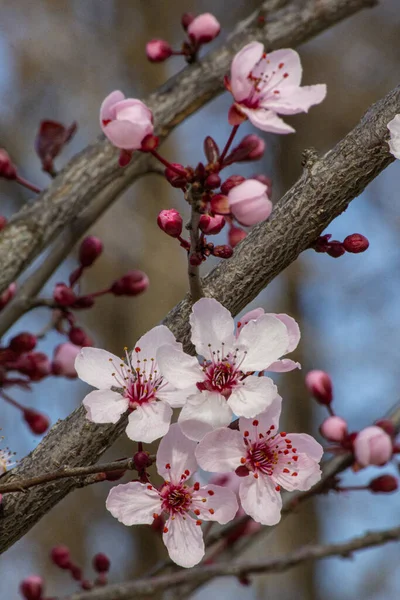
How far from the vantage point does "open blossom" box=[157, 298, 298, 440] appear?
1.15 m

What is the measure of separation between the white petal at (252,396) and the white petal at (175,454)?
4.5 inches

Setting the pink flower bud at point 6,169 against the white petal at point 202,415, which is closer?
the white petal at point 202,415

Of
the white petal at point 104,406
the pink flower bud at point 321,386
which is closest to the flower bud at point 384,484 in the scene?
the pink flower bud at point 321,386

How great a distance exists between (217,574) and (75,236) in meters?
1.06

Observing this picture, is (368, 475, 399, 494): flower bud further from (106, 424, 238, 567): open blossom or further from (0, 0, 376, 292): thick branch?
(0, 0, 376, 292): thick branch

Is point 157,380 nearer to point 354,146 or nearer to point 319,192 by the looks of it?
point 319,192

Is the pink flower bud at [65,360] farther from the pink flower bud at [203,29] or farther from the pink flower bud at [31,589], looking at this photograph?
the pink flower bud at [203,29]

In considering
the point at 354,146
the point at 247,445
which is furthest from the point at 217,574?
the point at 354,146

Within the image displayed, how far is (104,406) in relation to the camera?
1254mm

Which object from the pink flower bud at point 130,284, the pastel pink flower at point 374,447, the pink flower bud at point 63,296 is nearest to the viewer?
the pastel pink flower at point 374,447

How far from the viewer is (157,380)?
1309mm

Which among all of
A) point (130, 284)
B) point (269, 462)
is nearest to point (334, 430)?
point (269, 462)

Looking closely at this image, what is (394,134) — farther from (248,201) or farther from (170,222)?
(170,222)

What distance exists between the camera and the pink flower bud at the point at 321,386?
6.56 ft
